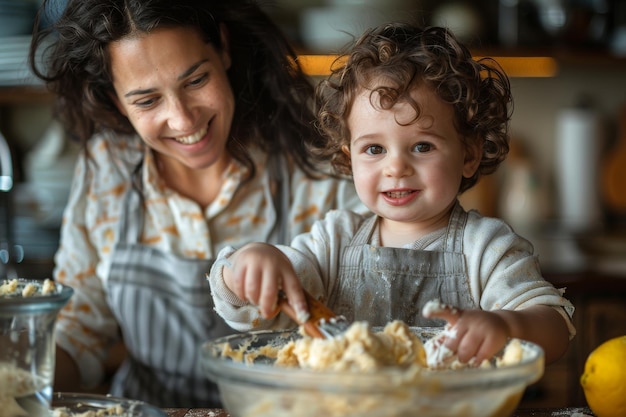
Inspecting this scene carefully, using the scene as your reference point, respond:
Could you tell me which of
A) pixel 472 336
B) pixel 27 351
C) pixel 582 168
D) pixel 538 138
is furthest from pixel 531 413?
pixel 538 138

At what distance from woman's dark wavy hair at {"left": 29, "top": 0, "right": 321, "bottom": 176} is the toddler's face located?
242 mm

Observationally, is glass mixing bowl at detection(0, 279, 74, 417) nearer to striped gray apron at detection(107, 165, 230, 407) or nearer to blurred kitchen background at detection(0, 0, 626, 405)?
striped gray apron at detection(107, 165, 230, 407)

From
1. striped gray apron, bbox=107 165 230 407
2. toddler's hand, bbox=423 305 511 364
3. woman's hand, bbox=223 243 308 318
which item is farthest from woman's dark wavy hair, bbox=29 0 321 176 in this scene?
toddler's hand, bbox=423 305 511 364

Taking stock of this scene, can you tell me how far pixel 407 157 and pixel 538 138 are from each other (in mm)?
2211

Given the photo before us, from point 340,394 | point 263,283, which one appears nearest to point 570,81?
point 263,283

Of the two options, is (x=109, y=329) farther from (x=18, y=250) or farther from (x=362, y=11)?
(x=362, y=11)

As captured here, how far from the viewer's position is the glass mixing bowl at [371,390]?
0.65m

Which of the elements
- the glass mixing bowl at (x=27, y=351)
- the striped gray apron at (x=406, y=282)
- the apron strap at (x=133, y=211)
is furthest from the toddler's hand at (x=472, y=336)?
the apron strap at (x=133, y=211)

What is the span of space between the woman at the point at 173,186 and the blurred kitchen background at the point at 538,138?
2.96 ft

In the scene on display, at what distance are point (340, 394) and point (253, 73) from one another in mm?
865

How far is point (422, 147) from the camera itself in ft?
3.38

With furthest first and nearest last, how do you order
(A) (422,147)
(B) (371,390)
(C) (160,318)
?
(C) (160,318) → (A) (422,147) → (B) (371,390)

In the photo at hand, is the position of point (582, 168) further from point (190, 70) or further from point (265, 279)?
point (265, 279)

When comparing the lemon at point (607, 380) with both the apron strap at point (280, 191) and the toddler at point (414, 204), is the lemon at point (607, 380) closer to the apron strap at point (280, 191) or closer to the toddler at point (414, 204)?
the toddler at point (414, 204)
